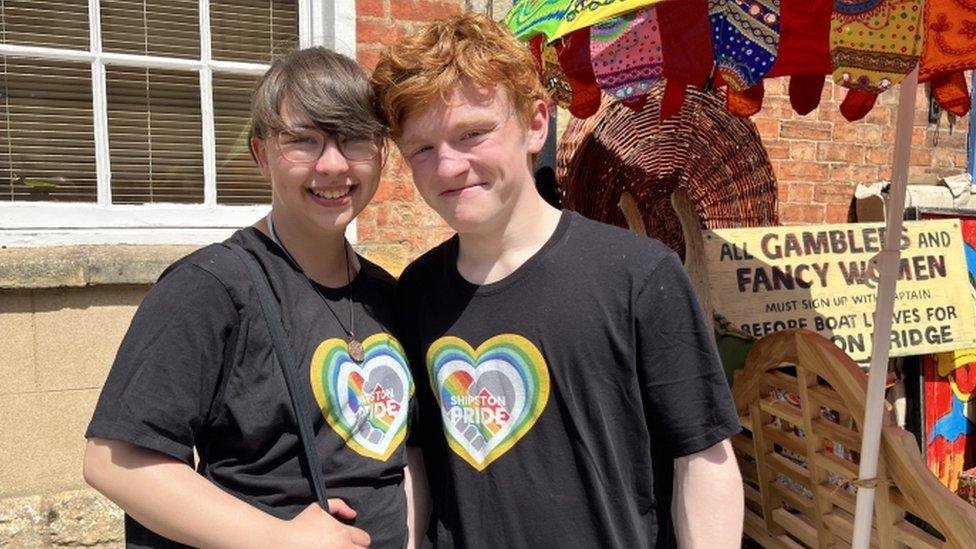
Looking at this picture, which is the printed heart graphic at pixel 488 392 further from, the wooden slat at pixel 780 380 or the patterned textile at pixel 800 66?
the patterned textile at pixel 800 66

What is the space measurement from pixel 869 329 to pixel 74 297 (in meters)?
3.23

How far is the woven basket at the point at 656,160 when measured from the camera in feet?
11.7

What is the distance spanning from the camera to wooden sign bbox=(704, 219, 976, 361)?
329 cm

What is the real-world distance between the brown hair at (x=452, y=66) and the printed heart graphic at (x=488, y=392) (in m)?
0.40

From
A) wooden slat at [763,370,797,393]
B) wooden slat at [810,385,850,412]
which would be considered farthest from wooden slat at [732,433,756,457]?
wooden slat at [810,385,850,412]

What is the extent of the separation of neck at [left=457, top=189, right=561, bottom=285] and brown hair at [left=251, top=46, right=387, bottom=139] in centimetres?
28

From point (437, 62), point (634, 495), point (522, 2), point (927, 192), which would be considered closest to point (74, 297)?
point (522, 2)

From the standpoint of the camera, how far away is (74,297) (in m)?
2.83

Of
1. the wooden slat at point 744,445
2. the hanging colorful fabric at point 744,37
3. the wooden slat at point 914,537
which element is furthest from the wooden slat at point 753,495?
the hanging colorful fabric at point 744,37

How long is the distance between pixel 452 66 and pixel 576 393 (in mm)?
583

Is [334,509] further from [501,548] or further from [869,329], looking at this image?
[869,329]

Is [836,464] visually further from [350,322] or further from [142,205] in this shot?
[142,205]

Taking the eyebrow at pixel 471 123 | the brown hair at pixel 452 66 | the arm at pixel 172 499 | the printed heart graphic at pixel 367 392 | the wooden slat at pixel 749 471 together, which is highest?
the brown hair at pixel 452 66

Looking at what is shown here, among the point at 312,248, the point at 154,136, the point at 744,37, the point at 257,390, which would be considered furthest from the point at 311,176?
the point at 154,136
